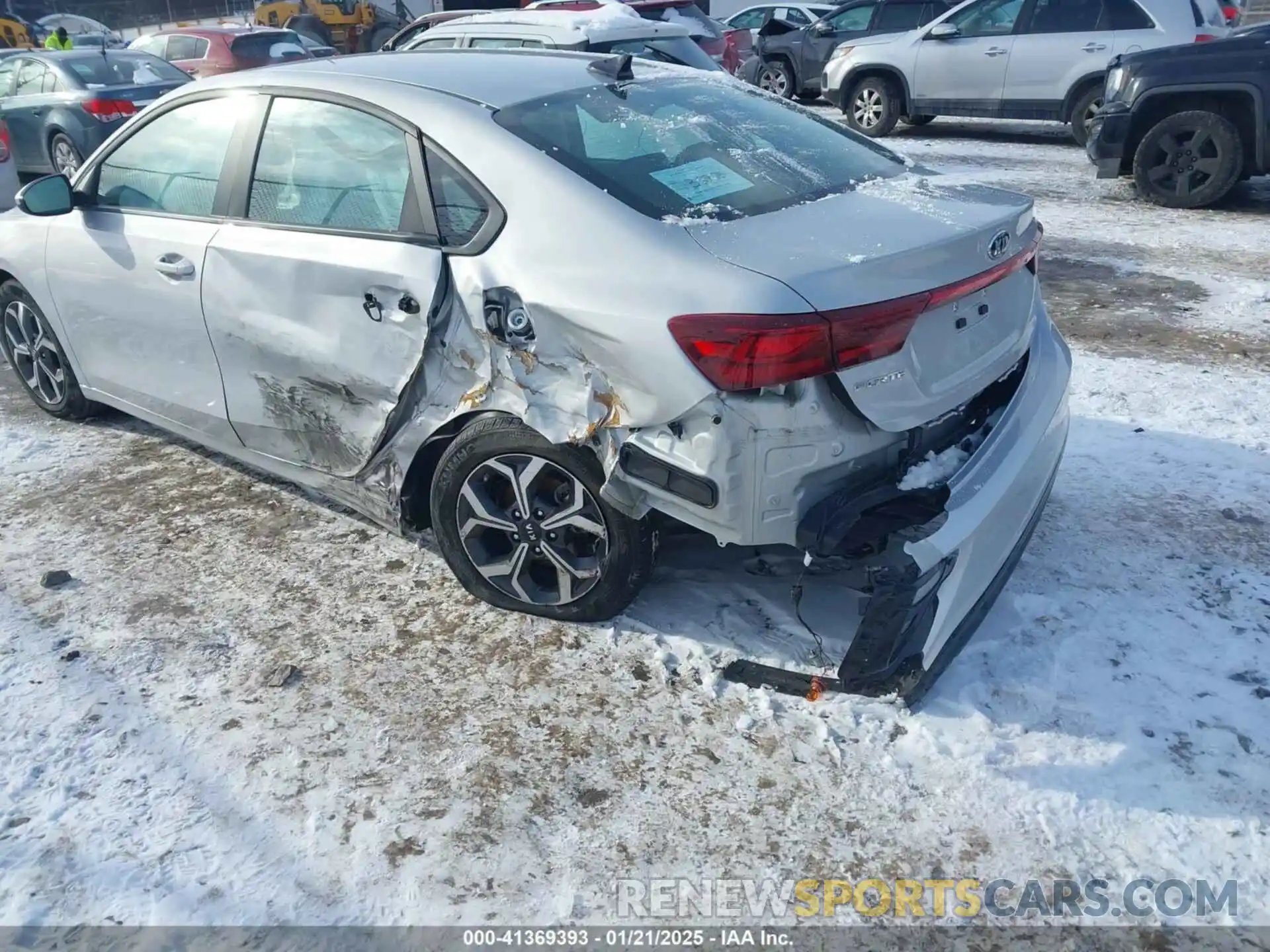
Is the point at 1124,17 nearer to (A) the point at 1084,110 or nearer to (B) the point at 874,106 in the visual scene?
(A) the point at 1084,110

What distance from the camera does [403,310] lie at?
306cm

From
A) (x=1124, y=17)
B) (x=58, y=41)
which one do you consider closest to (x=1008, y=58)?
(x=1124, y=17)

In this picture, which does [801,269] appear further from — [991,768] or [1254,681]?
[1254,681]

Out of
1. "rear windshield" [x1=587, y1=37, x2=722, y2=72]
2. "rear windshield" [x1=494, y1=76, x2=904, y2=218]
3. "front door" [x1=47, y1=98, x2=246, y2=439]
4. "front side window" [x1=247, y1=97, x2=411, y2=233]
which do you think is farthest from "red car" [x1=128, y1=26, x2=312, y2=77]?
"rear windshield" [x1=494, y1=76, x2=904, y2=218]

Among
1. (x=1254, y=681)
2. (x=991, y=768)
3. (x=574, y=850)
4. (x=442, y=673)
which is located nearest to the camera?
(x=574, y=850)

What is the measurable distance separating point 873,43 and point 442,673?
11499 mm

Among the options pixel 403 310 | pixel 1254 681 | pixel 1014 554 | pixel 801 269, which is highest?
pixel 801 269

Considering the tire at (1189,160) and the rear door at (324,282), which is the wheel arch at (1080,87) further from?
the rear door at (324,282)

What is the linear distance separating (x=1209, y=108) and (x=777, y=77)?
362 inches

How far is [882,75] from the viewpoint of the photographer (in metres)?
12.4

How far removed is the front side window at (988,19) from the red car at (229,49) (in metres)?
9.19

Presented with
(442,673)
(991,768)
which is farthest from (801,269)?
(442,673)

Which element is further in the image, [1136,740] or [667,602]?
[667,602]

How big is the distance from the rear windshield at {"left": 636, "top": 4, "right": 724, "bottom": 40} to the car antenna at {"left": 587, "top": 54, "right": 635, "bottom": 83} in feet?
32.7
